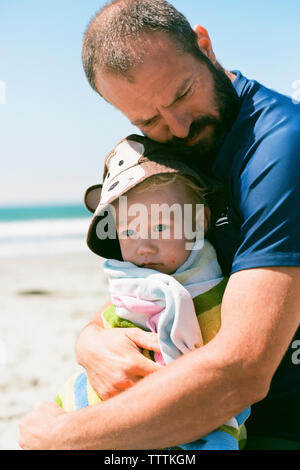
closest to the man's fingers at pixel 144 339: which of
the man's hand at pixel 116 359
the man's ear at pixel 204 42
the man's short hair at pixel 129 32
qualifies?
the man's hand at pixel 116 359

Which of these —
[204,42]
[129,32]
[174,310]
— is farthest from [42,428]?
[204,42]

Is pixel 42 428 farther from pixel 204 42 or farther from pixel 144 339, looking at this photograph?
pixel 204 42

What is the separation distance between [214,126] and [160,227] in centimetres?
49

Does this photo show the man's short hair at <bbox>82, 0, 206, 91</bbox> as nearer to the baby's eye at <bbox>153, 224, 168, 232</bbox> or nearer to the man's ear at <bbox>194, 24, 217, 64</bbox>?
the man's ear at <bbox>194, 24, 217, 64</bbox>

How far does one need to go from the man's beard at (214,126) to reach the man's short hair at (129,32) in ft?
0.54

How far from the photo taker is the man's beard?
213 centimetres

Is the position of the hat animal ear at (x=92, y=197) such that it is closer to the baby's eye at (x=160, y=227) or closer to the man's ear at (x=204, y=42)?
the baby's eye at (x=160, y=227)

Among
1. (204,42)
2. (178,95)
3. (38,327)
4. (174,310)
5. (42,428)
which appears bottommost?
(38,327)

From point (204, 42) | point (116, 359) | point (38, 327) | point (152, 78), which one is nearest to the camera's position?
point (116, 359)

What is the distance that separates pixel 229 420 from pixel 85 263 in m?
11.5

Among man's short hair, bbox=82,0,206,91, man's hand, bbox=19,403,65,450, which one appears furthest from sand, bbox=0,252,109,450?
man's short hair, bbox=82,0,206,91

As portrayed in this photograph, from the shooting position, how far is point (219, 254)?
7.43ft
